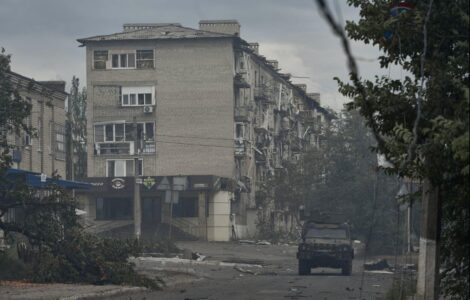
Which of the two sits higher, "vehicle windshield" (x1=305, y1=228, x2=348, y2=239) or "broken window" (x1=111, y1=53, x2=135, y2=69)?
"broken window" (x1=111, y1=53, x2=135, y2=69)

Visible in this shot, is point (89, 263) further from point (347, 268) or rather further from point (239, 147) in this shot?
point (239, 147)

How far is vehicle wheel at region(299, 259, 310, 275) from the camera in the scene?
45531 mm

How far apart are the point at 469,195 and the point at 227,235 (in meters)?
70.0

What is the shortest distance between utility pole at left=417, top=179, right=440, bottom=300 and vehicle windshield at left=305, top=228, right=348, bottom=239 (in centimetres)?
2871

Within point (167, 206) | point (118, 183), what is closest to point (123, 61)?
point (118, 183)

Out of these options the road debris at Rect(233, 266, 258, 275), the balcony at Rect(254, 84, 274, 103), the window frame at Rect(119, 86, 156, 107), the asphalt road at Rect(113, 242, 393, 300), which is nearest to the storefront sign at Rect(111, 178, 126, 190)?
the window frame at Rect(119, 86, 156, 107)

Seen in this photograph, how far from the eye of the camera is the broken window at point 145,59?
85938 millimetres

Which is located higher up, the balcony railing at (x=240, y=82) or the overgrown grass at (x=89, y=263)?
the balcony railing at (x=240, y=82)

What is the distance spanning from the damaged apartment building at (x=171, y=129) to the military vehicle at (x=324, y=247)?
34.6 meters

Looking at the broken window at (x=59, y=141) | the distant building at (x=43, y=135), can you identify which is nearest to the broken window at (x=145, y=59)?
the distant building at (x=43, y=135)

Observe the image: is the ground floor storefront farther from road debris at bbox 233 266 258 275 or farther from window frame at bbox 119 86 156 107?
road debris at bbox 233 266 258 275

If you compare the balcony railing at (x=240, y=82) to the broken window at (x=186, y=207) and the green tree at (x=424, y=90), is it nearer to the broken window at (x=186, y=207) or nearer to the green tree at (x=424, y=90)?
the broken window at (x=186, y=207)

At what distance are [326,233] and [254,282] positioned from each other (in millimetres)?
8443

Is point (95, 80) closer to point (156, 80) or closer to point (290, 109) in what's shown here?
point (156, 80)
